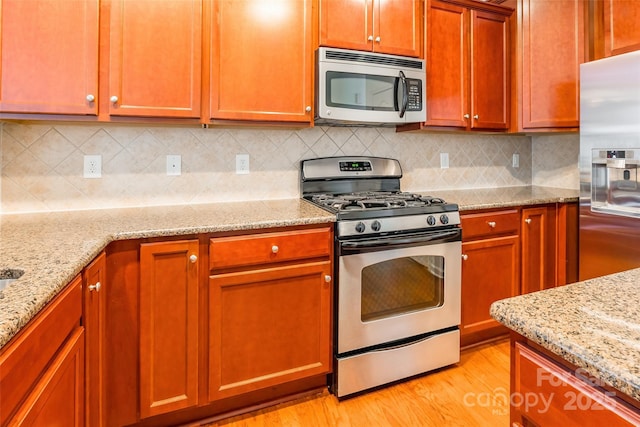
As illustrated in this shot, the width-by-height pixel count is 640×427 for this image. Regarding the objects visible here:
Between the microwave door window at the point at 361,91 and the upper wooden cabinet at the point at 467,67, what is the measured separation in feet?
1.11

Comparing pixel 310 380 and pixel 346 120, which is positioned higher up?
pixel 346 120

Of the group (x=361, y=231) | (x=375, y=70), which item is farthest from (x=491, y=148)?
(x=361, y=231)

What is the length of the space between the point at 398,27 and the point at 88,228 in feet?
6.42

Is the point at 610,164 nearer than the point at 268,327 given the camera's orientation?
No

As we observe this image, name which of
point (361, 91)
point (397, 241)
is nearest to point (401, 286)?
point (397, 241)

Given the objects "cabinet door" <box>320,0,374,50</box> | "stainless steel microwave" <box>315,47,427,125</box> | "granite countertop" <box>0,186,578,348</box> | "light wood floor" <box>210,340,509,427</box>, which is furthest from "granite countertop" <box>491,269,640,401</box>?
"cabinet door" <box>320,0,374,50</box>

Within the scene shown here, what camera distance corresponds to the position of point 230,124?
76.4 inches

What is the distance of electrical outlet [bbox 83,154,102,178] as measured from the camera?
194 centimetres

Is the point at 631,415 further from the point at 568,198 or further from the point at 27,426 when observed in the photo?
the point at 568,198

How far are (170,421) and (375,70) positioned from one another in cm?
206

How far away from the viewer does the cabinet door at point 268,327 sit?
165cm

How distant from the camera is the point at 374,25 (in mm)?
2154

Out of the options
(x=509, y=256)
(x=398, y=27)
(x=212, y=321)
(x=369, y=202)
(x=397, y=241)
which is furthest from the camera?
(x=509, y=256)

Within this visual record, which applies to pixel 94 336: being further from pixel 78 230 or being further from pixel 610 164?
pixel 610 164
